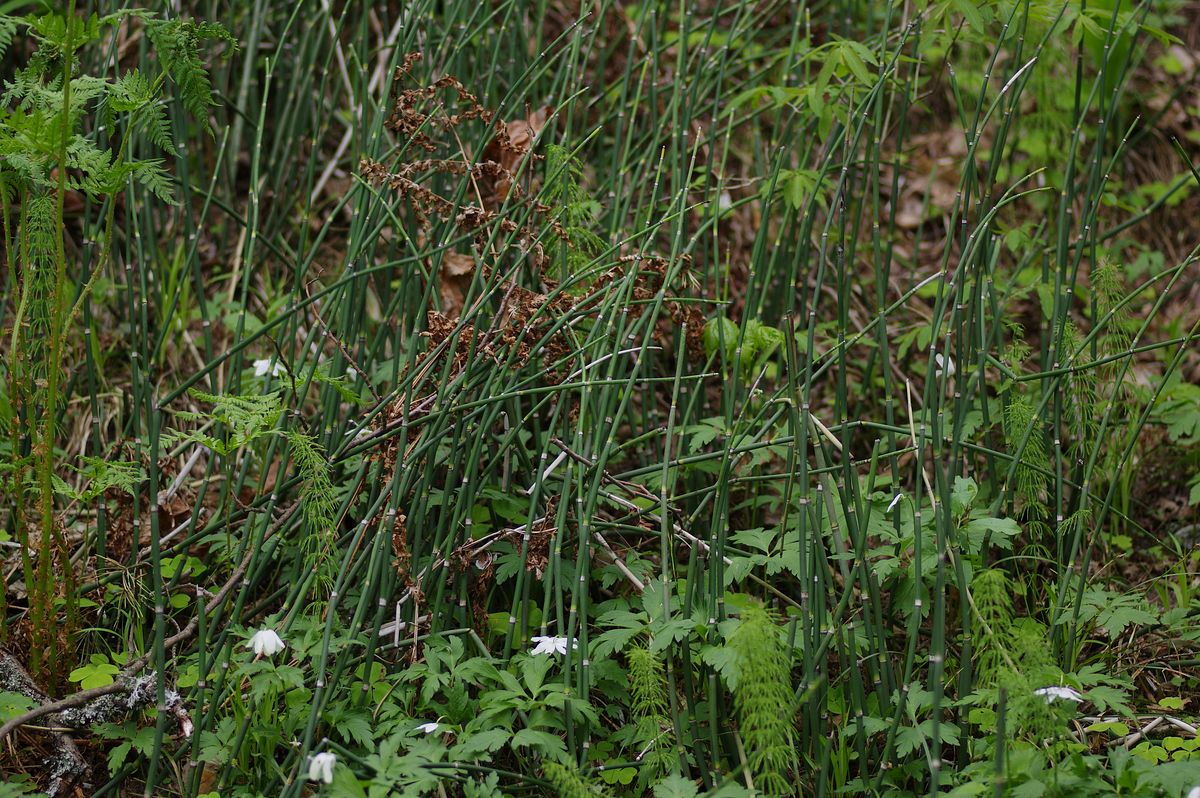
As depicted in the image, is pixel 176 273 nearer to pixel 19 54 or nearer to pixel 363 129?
pixel 363 129

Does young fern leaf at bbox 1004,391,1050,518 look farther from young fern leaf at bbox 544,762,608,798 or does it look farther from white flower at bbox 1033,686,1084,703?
young fern leaf at bbox 544,762,608,798

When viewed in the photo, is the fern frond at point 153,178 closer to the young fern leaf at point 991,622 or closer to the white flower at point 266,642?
the white flower at point 266,642

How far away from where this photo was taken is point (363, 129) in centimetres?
245

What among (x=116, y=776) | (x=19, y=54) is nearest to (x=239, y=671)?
(x=116, y=776)

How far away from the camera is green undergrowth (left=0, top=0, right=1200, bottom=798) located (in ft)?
4.87

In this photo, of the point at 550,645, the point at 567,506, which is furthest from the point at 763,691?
the point at 567,506

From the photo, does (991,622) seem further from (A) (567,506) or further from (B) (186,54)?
(B) (186,54)

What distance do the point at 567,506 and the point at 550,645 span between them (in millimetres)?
233

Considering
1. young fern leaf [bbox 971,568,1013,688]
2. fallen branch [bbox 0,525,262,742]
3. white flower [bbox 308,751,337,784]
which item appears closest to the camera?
white flower [bbox 308,751,337,784]

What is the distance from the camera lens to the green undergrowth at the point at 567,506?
149 cm

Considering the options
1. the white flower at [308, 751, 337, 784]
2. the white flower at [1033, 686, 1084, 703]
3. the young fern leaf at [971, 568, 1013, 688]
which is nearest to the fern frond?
the white flower at [308, 751, 337, 784]

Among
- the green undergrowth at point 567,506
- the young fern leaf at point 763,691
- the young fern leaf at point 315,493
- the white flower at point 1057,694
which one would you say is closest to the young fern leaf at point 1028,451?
the green undergrowth at point 567,506

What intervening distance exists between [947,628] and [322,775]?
41.4 inches

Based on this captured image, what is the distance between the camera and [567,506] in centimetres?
169
